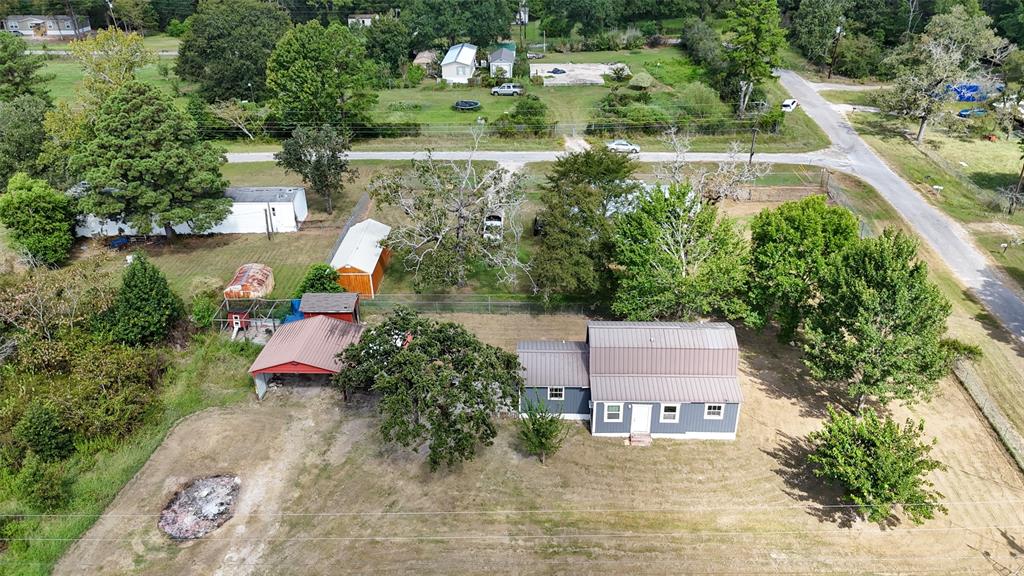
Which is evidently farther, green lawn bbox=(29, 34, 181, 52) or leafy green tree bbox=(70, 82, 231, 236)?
green lawn bbox=(29, 34, 181, 52)

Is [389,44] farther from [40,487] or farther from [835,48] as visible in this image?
[40,487]

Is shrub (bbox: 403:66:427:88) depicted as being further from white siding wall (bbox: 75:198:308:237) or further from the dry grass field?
the dry grass field


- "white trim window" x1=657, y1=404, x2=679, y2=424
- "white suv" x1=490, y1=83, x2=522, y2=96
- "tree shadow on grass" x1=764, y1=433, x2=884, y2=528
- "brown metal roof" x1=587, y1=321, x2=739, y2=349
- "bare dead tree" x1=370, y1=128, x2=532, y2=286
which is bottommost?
"tree shadow on grass" x1=764, y1=433, x2=884, y2=528

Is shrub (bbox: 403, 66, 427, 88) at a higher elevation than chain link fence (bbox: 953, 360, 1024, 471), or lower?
higher

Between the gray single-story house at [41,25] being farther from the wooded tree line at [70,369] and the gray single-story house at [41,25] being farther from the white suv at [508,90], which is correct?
the wooded tree line at [70,369]

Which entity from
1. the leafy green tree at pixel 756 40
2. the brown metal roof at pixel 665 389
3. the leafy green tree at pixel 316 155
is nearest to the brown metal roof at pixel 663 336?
the brown metal roof at pixel 665 389

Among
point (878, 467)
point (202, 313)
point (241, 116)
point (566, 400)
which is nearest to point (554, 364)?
point (566, 400)

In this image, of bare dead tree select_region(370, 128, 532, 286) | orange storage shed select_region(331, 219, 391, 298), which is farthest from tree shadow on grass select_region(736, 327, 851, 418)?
orange storage shed select_region(331, 219, 391, 298)
